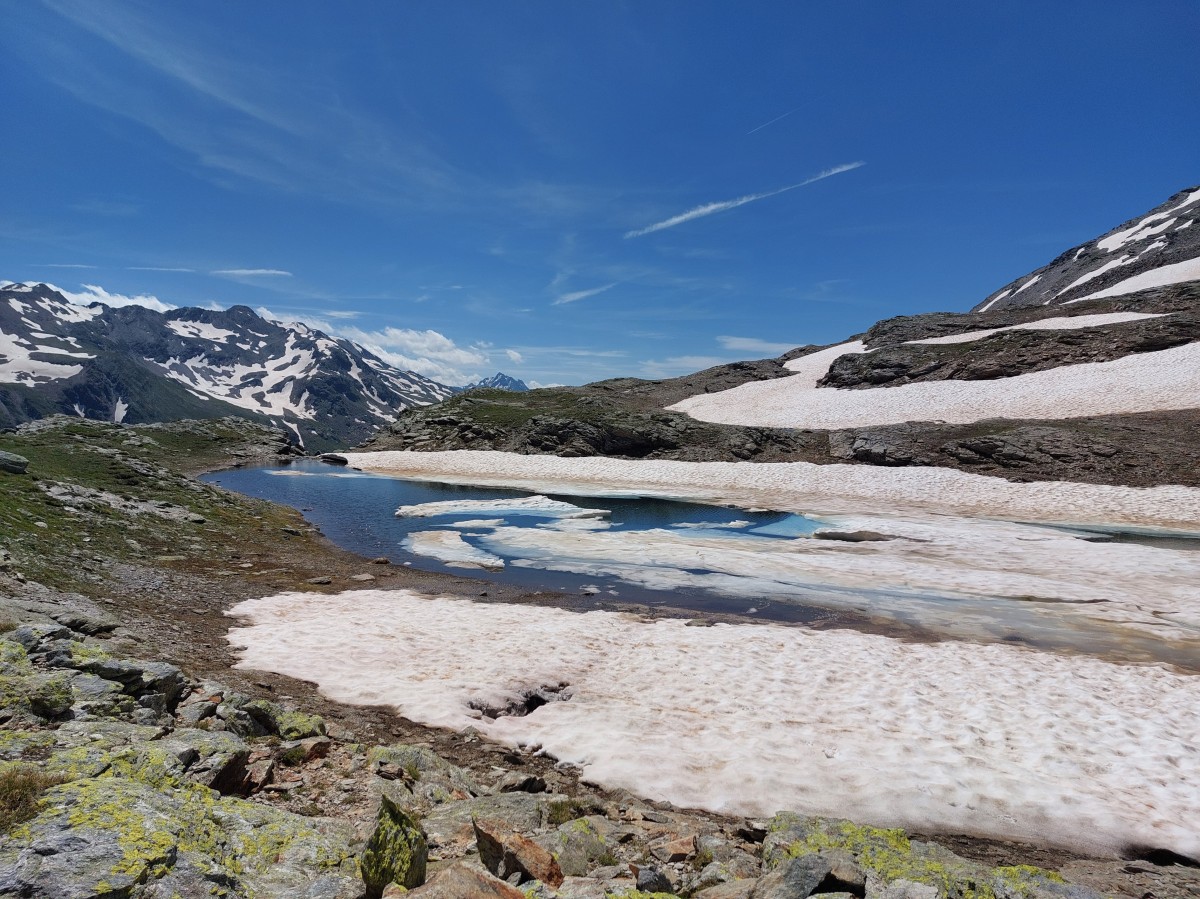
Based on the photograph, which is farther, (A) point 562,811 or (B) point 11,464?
(B) point 11,464

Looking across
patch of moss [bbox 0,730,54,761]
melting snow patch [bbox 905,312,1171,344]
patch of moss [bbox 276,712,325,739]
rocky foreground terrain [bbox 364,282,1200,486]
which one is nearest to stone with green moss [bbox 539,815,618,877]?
patch of moss [bbox 276,712,325,739]

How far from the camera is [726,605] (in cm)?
2066

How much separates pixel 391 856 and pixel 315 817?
235 centimetres

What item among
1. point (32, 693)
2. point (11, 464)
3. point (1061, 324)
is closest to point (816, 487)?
point (11, 464)

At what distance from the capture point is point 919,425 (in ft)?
196

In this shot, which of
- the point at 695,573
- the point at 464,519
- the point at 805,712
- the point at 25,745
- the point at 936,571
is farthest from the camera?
the point at 464,519

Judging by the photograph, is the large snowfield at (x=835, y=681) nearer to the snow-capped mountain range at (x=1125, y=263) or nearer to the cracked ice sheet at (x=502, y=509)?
the cracked ice sheet at (x=502, y=509)

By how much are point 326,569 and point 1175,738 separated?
25.9 meters

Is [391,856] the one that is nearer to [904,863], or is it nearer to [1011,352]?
[904,863]

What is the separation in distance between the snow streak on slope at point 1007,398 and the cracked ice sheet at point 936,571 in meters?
34.1

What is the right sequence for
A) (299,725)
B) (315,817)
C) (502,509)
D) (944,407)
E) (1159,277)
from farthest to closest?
(1159,277), (944,407), (502,509), (299,725), (315,817)

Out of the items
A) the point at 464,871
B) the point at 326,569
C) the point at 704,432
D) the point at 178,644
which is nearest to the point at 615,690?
the point at 464,871

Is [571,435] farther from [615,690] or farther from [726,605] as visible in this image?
[615,690]

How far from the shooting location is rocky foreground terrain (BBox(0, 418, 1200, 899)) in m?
4.64
